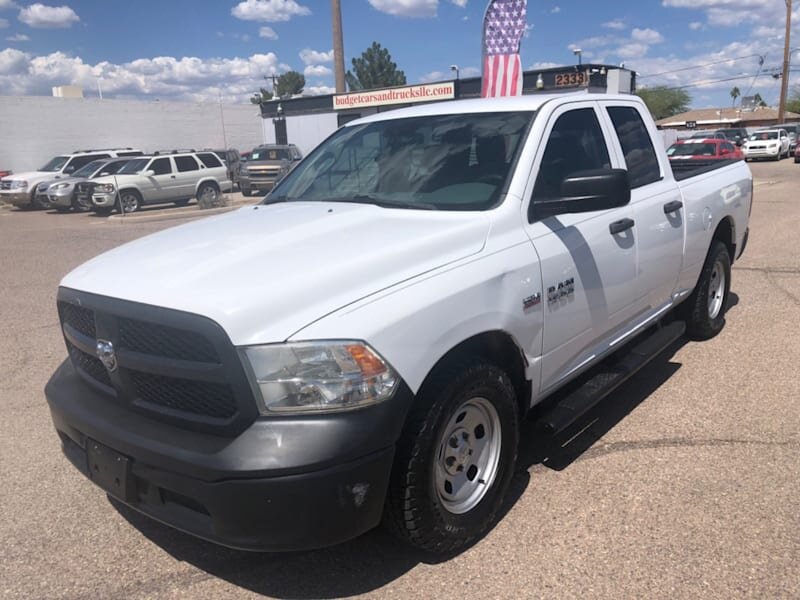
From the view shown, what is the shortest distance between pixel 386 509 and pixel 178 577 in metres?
0.97

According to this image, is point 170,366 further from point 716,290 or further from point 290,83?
point 290,83

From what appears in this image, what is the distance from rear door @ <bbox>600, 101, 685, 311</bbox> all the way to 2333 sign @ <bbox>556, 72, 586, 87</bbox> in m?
28.8

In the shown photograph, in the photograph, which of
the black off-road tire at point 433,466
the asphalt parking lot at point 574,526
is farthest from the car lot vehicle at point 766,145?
the black off-road tire at point 433,466

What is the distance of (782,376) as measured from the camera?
4824 mm

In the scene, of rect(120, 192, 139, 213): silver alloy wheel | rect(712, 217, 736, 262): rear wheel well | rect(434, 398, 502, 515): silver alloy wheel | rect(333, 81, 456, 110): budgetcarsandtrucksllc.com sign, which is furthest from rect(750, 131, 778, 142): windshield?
rect(434, 398, 502, 515): silver alloy wheel

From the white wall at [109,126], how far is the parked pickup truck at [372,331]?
4118cm

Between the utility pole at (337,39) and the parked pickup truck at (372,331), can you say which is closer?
the parked pickup truck at (372,331)

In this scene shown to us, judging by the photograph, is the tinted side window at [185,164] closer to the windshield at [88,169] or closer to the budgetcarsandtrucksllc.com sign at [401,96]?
the windshield at [88,169]

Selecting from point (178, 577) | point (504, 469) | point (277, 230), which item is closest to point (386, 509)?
point (504, 469)

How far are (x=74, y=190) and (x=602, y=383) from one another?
21478 mm

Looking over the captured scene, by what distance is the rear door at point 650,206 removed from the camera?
13.5 ft

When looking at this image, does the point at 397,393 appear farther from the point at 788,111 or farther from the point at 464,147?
the point at 788,111

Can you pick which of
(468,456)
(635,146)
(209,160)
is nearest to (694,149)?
(209,160)

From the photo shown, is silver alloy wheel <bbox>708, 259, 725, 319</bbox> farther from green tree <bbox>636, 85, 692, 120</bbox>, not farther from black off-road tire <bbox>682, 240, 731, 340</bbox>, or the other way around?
green tree <bbox>636, 85, 692, 120</bbox>
